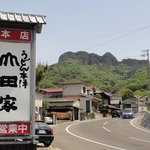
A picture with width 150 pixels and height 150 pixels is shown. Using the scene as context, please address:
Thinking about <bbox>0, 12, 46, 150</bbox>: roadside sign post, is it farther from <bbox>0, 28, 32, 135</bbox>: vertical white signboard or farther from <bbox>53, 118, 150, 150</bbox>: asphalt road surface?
<bbox>53, 118, 150, 150</bbox>: asphalt road surface

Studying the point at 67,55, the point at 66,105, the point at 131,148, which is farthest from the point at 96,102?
the point at 67,55

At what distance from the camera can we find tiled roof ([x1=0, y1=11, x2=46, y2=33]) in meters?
8.68

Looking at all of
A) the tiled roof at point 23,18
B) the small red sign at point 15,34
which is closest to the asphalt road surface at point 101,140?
the small red sign at point 15,34

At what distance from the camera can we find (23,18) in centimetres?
880

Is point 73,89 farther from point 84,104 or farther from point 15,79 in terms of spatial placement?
point 15,79

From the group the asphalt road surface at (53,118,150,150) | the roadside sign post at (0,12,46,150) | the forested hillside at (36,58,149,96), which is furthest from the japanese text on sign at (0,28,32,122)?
the forested hillside at (36,58,149,96)

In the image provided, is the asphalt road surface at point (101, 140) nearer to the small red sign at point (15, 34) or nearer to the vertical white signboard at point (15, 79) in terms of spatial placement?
the vertical white signboard at point (15, 79)

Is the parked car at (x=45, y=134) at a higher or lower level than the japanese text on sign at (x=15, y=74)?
lower

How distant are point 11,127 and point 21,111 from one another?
15.8 inches

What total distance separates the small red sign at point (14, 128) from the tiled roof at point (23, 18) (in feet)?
6.99

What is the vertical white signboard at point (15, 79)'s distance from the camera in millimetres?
8727

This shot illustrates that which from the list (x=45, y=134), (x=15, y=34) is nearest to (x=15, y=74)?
(x=15, y=34)

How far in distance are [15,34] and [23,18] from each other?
0.39 m

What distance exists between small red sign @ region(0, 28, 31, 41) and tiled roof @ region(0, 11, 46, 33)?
243 mm
